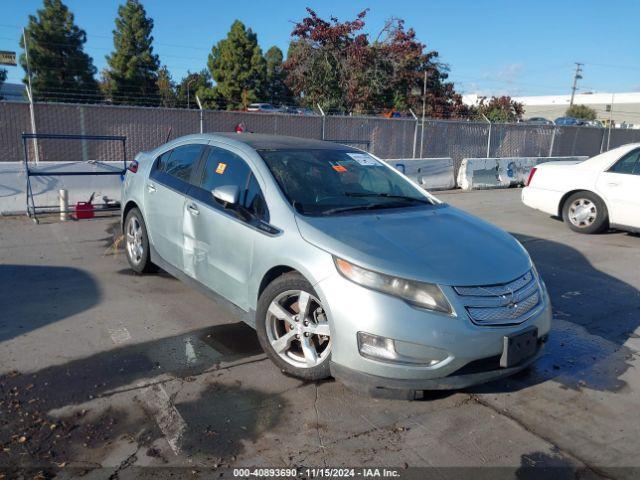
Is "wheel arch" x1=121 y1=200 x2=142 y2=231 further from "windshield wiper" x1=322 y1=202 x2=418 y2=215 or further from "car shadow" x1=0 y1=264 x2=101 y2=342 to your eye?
"windshield wiper" x1=322 y1=202 x2=418 y2=215

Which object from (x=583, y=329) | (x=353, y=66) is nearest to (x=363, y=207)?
(x=583, y=329)

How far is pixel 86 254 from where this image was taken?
6805 millimetres

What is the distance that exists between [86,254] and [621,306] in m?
6.13

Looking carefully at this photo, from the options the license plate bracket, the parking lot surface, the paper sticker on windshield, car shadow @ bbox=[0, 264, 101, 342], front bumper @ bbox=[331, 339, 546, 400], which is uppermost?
the paper sticker on windshield

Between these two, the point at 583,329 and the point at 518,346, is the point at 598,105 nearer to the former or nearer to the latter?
the point at 583,329

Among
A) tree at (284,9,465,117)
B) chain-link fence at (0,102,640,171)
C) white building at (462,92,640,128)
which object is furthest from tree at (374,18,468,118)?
white building at (462,92,640,128)


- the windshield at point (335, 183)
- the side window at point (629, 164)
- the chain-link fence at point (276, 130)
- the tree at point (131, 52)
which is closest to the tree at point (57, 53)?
the tree at point (131, 52)

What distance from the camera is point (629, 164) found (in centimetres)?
842

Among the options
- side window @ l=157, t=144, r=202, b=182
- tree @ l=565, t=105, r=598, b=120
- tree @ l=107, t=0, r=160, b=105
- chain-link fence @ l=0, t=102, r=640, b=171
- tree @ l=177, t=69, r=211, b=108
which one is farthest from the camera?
tree @ l=565, t=105, r=598, b=120

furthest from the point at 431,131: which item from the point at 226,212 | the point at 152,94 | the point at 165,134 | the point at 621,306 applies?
the point at 152,94

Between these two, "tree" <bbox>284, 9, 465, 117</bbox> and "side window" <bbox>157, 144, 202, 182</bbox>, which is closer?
"side window" <bbox>157, 144, 202, 182</bbox>

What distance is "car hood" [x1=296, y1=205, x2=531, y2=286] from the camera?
332 cm

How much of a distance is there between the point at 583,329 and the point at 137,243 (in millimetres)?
4506

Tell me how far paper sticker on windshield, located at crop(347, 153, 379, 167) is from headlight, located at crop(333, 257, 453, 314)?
174 centimetres
